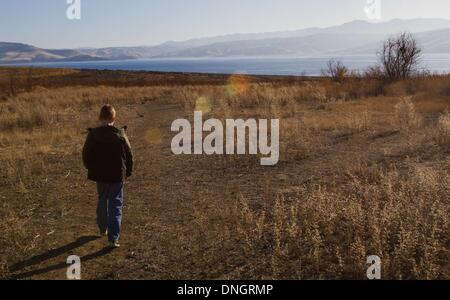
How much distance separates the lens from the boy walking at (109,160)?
214 inches

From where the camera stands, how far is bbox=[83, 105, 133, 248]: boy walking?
5430 millimetres

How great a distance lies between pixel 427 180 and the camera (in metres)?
6.58

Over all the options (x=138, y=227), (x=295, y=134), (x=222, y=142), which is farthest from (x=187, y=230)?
(x=295, y=134)

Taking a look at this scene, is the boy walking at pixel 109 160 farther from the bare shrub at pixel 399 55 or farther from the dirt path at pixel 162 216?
the bare shrub at pixel 399 55

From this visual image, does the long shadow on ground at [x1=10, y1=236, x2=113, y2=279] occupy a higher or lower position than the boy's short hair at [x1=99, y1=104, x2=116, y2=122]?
lower

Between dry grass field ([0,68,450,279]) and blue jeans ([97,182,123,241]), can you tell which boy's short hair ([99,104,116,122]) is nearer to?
blue jeans ([97,182,123,241])

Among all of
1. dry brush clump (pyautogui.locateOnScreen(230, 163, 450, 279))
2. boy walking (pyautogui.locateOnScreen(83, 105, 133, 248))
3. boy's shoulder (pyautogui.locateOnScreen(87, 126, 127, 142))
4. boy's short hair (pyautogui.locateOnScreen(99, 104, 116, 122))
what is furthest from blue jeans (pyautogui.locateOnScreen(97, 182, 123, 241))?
dry brush clump (pyautogui.locateOnScreen(230, 163, 450, 279))

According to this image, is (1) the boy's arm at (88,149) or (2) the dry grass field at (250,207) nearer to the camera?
(2) the dry grass field at (250,207)

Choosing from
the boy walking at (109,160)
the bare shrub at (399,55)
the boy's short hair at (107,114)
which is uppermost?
the bare shrub at (399,55)

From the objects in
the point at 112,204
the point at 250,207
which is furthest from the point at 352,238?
the point at 112,204

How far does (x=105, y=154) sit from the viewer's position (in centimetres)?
547

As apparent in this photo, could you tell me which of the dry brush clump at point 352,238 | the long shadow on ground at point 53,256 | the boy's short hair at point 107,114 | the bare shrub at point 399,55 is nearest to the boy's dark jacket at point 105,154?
the boy's short hair at point 107,114

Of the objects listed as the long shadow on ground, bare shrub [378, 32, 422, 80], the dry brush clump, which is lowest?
the long shadow on ground
